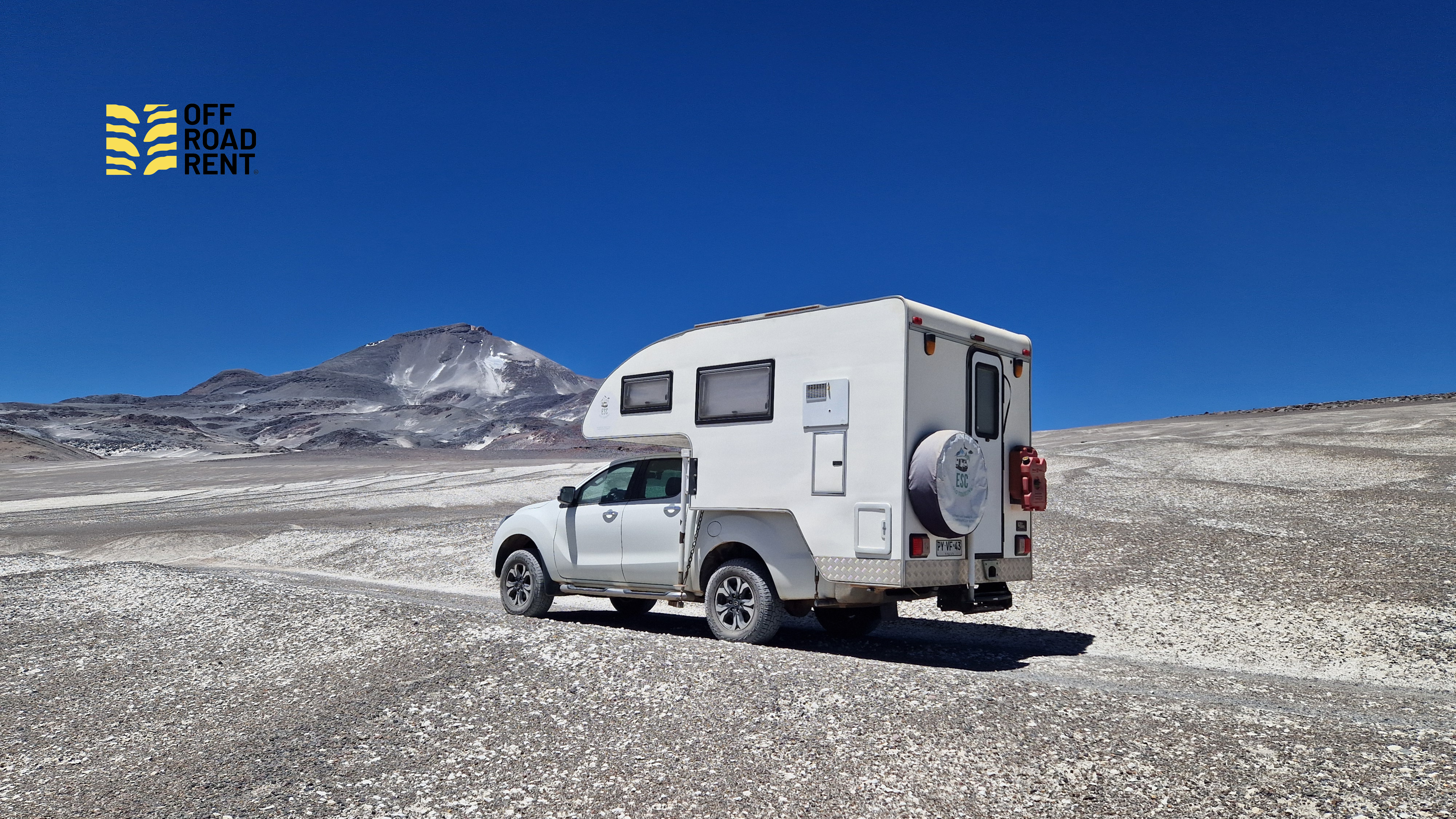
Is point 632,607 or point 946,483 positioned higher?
point 946,483

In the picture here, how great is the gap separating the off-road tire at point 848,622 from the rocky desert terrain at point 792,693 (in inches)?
12.8

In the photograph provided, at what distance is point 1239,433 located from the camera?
2959 centimetres

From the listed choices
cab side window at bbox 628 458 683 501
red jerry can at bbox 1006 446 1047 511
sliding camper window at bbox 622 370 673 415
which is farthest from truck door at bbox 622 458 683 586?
red jerry can at bbox 1006 446 1047 511

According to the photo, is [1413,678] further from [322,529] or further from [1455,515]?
[322,529]

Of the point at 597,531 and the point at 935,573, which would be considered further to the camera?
the point at 597,531

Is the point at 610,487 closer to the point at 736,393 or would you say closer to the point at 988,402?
the point at 736,393

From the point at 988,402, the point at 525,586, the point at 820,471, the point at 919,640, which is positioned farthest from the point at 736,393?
the point at 525,586

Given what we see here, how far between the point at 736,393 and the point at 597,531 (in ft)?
8.27

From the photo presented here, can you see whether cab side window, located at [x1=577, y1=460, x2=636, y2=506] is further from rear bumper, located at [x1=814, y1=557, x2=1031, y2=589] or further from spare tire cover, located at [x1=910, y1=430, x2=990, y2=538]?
spare tire cover, located at [x1=910, y1=430, x2=990, y2=538]

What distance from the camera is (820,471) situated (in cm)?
857

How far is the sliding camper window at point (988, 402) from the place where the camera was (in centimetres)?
914

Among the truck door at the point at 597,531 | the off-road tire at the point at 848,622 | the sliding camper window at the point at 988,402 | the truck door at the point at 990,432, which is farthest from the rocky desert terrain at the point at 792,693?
the sliding camper window at the point at 988,402

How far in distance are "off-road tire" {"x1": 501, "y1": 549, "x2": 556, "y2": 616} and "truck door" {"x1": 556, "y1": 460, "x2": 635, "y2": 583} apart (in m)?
0.34

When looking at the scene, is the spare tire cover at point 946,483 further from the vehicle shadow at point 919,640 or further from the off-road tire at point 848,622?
the off-road tire at point 848,622
